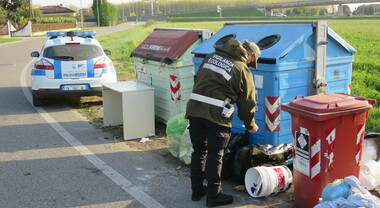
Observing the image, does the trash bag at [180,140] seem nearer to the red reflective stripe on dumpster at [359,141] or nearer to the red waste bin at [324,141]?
the red waste bin at [324,141]

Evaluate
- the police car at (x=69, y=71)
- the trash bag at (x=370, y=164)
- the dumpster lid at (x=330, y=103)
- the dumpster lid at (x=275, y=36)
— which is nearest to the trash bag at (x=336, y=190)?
the dumpster lid at (x=330, y=103)

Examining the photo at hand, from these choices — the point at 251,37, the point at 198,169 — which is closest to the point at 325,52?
the point at 251,37

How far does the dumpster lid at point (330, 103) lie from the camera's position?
4090 millimetres

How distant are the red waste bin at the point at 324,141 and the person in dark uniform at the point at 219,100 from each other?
557 millimetres

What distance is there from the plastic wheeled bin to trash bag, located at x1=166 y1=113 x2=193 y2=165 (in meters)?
1.03

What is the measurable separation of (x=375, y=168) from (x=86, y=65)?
6623mm

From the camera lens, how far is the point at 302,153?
4.26 metres

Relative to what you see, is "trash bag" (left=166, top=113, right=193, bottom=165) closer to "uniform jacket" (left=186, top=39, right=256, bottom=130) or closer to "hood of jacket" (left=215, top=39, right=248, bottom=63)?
"uniform jacket" (left=186, top=39, right=256, bottom=130)

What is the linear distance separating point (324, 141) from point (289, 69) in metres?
1.40

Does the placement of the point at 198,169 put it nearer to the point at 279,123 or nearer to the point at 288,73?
the point at 279,123

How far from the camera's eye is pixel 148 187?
5.01 meters

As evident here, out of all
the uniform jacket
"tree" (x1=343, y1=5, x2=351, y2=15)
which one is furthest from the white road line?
"tree" (x1=343, y1=5, x2=351, y2=15)

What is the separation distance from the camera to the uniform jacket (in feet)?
14.2

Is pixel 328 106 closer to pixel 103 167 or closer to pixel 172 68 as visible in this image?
pixel 103 167
